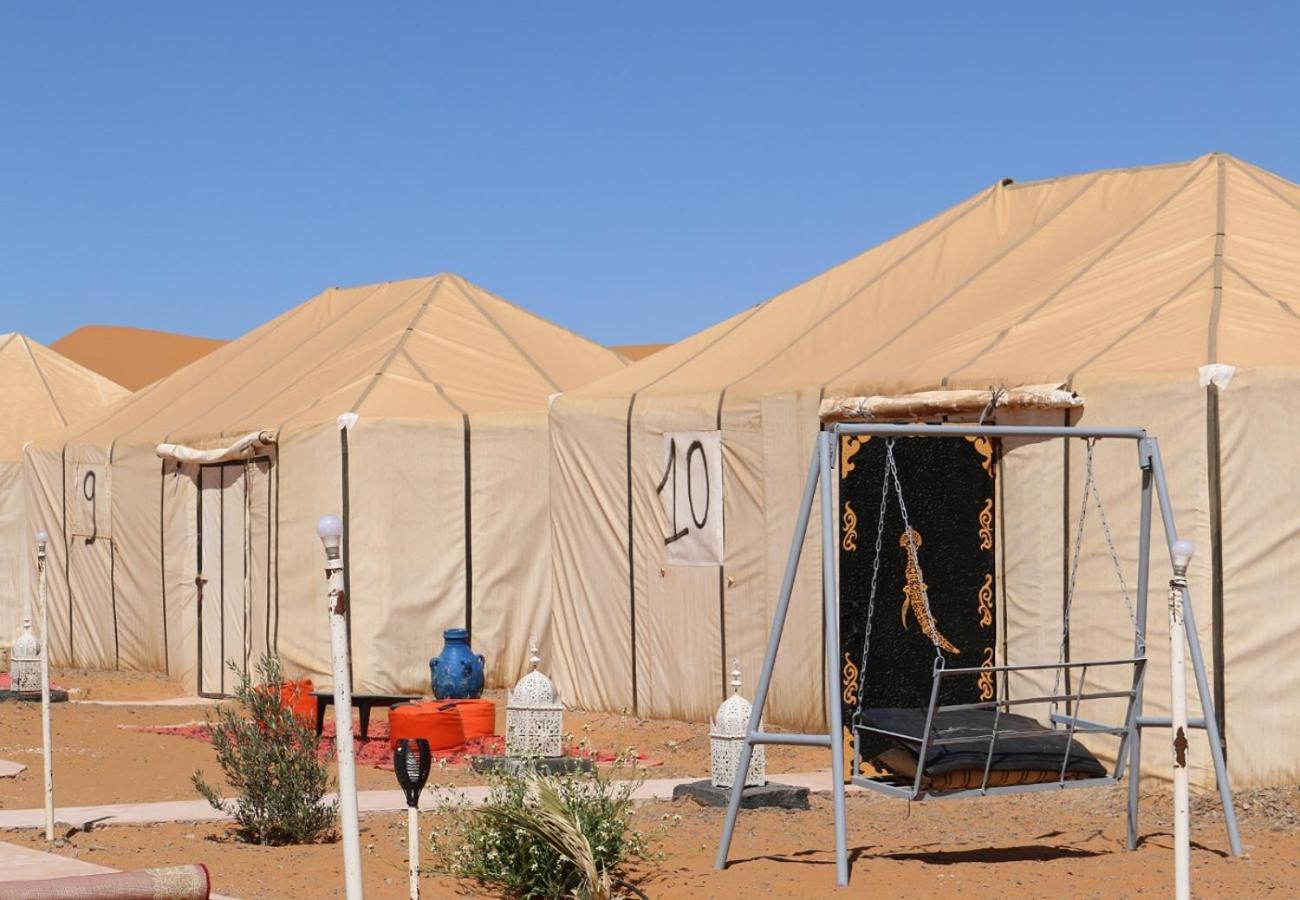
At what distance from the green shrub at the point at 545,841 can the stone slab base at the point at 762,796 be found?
1801 mm

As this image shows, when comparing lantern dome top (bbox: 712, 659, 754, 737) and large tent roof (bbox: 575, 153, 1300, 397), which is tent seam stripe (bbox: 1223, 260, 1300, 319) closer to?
large tent roof (bbox: 575, 153, 1300, 397)

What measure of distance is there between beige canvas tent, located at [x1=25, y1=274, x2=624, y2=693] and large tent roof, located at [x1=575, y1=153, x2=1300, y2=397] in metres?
1.55

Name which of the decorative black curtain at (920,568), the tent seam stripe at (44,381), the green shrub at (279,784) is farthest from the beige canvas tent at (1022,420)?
the tent seam stripe at (44,381)

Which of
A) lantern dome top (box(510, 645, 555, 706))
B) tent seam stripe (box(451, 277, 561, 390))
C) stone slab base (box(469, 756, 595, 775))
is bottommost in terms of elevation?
stone slab base (box(469, 756, 595, 775))

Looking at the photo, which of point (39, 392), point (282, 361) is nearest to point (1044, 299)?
point (282, 361)

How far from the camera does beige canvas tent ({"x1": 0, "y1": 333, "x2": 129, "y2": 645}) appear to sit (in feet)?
59.8

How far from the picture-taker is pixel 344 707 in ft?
15.4

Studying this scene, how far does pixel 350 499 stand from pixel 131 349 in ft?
202

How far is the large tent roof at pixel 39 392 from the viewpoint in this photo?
20.0 m

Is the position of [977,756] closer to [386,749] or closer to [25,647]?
[386,749]

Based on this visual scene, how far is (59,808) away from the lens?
848 centimetres

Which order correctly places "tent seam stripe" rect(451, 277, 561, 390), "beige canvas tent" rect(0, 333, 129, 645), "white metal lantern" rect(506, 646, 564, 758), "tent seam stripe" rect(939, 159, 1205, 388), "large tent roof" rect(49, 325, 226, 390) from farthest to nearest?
"large tent roof" rect(49, 325, 226, 390) → "beige canvas tent" rect(0, 333, 129, 645) → "tent seam stripe" rect(451, 277, 561, 390) → "tent seam stripe" rect(939, 159, 1205, 388) → "white metal lantern" rect(506, 646, 564, 758)

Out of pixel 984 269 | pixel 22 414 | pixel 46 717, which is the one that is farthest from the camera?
pixel 22 414

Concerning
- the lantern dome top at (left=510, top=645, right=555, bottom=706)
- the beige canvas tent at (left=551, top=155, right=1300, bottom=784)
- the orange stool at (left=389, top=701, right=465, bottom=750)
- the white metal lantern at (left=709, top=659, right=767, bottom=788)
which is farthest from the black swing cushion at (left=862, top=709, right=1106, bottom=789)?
the orange stool at (left=389, top=701, right=465, bottom=750)
